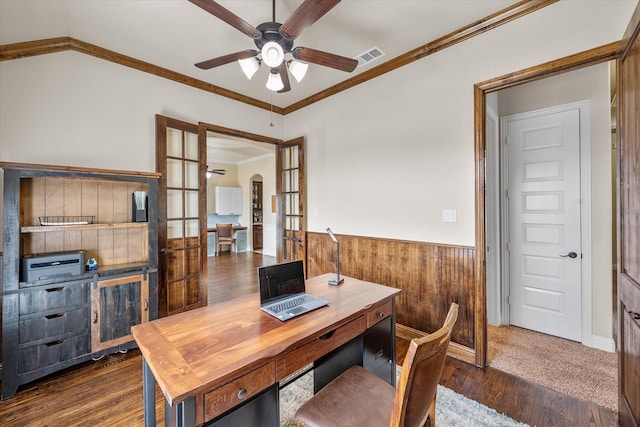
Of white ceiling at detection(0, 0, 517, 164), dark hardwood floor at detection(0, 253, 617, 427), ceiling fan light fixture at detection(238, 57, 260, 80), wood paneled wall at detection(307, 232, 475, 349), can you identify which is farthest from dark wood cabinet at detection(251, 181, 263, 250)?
ceiling fan light fixture at detection(238, 57, 260, 80)

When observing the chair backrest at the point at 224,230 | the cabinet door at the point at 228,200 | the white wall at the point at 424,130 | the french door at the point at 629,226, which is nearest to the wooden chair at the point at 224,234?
the chair backrest at the point at 224,230

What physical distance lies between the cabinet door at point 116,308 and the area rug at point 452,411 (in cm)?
158

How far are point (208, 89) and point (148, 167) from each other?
124 cm

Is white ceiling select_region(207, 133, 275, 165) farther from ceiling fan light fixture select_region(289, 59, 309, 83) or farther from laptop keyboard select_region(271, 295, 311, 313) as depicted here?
laptop keyboard select_region(271, 295, 311, 313)

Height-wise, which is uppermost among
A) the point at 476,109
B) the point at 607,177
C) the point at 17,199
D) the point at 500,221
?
the point at 476,109

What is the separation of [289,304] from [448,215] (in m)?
1.75

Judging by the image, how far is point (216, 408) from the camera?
37.6 inches

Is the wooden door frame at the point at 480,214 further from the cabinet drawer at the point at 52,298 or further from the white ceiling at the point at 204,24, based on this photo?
the cabinet drawer at the point at 52,298

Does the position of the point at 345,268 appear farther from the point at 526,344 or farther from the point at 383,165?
the point at 526,344

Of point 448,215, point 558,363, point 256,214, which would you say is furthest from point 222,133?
point 256,214

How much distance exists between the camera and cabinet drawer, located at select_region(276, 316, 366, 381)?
3.83ft

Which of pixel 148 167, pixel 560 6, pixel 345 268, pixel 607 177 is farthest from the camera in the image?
pixel 345 268

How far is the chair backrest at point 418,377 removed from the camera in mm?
873

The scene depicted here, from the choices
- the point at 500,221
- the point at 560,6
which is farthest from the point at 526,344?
the point at 560,6
